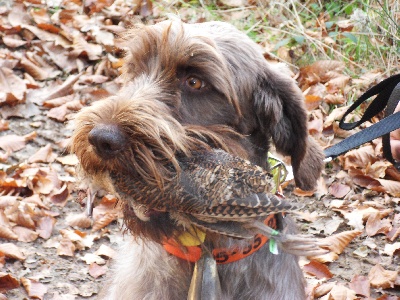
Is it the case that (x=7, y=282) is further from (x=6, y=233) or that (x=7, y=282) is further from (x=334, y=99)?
(x=334, y=99)

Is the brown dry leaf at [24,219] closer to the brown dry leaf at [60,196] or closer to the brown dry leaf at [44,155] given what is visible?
the brown dry leaf at [60,196]

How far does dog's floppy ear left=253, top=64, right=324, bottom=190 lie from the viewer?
3.55 metres

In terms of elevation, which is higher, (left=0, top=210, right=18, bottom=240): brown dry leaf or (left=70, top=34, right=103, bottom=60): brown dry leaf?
(left=0, top=210, right=18, bottom=240): brown dry leaf

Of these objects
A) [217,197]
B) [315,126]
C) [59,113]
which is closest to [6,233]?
[59,113]

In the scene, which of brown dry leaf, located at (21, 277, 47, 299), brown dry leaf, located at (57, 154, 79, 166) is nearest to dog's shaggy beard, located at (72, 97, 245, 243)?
brown dry leaf, located at (21, 277, 47, 299)

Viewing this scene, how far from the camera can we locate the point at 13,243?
16.7ft

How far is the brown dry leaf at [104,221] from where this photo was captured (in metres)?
5.43

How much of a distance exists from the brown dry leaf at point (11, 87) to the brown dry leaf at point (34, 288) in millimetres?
2450

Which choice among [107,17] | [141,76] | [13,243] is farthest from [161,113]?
[107,17]

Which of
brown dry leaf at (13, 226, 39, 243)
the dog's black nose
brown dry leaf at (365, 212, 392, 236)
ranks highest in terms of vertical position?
the dog's black nose

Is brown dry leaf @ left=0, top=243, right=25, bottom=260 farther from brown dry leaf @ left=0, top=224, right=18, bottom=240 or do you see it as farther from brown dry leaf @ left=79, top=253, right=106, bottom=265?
brown dry leaf @ left=79, top=253, right=106, bottom=265

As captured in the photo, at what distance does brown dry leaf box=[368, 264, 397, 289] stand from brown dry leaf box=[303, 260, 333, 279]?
29 cm

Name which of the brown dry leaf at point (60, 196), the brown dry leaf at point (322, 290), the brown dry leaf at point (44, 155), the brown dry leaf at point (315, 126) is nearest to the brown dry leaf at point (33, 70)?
the brown dry leaf at point (44, 155)

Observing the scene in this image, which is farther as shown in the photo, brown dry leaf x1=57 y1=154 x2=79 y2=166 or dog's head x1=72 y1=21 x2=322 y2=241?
brown dry leaf x1=57 y1=154 x2=79 y2=166
